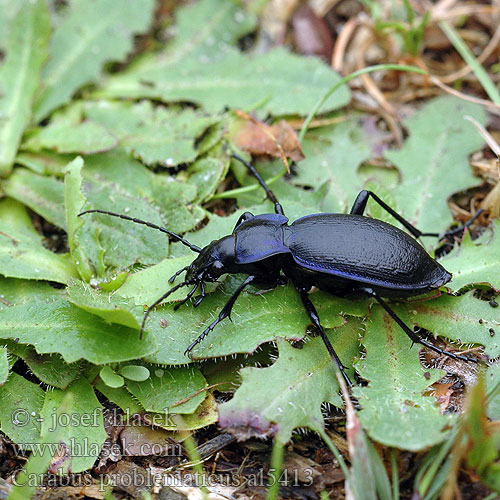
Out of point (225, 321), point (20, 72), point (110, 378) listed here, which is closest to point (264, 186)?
point (225, 321)

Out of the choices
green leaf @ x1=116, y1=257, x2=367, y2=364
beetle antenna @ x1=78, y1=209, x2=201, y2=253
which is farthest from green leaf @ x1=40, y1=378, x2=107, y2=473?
beetle antenna @ x1=78, y1=209, x2=201, y2=253

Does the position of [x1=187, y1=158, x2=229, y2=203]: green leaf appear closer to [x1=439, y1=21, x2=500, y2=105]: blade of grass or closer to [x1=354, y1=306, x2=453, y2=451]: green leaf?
[x1=354, y1=306, x2=453, y2=451]: green leaf

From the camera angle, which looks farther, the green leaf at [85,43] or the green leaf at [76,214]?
the green leaf at [85,43]

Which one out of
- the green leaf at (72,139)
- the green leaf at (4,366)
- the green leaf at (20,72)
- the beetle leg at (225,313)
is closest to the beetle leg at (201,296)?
the beetle leg at (225,313)

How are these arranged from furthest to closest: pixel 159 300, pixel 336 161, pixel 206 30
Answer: pixel 206 30 → pixel 336 161 → pixel 159 300

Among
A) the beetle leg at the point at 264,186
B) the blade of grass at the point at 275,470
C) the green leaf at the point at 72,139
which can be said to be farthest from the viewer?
the green leaf at the point at 72,139

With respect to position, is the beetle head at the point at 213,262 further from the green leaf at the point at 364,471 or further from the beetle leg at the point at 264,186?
the green leaf at the point at 364,471

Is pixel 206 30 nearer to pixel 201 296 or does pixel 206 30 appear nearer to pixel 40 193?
pixel 40 193
